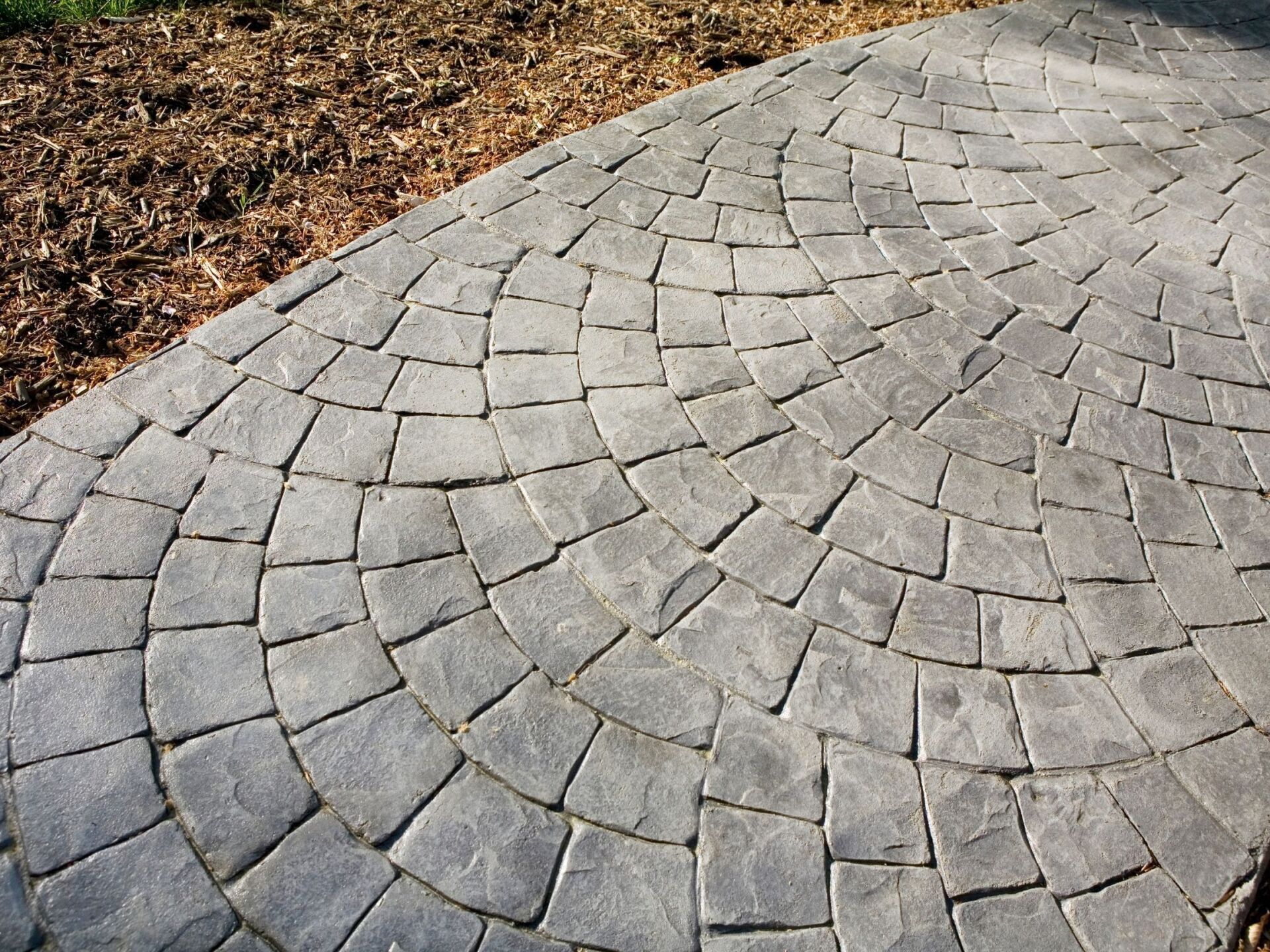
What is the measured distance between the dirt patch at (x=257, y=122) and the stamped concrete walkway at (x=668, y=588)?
33 cm

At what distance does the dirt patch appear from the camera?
3.81 metres

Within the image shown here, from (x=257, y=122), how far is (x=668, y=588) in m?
3.33

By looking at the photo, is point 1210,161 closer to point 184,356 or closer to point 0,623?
point 184,356

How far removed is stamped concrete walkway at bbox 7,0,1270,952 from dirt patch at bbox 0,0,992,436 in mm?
334

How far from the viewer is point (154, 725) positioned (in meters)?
2.49

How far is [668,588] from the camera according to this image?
290cm

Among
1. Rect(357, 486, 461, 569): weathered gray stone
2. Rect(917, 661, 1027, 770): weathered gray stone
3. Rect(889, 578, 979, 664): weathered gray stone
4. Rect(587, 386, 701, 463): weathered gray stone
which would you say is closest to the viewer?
Rect(917, 661, 1027, 770): weathered gray stone

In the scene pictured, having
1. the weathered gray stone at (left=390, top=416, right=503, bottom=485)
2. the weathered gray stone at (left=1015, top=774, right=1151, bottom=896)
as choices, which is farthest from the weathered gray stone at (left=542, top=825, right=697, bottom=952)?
the weathered gray stone at (left=390, top=416, right=503, bottom=485)

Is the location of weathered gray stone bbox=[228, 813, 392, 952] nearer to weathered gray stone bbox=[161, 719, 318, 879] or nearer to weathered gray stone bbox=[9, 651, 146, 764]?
weathered gray stone bbox=[161, 719, 318, 879]

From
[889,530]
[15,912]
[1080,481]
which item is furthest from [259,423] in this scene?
[1080,481]

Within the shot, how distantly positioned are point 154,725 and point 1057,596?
255cm

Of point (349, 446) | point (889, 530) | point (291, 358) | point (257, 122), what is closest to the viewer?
point (889, 530)

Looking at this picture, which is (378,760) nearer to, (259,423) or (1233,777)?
(259,423)

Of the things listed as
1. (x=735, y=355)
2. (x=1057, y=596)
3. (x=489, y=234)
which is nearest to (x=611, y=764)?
(x=1057, y=596)
